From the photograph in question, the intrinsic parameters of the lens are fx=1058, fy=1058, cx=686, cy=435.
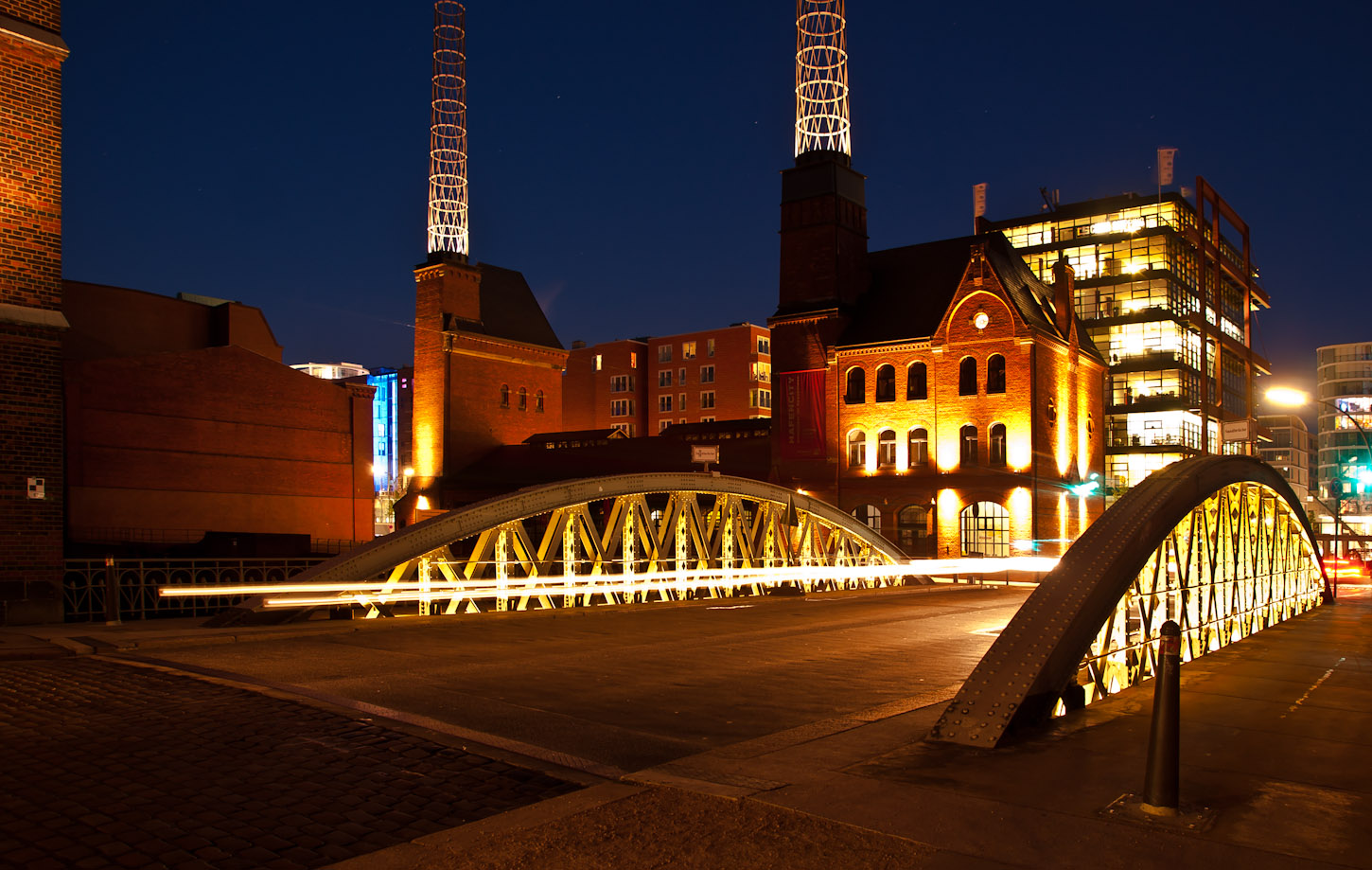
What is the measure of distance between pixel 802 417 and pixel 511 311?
26629 millimetres

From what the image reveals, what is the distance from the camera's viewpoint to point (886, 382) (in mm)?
49500

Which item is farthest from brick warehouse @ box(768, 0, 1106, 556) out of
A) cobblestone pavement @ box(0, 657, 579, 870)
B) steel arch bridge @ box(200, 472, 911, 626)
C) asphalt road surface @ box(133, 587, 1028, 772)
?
cobblestone pavement @ box(0, 657, 579, 870)

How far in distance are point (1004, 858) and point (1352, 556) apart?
45.3 m

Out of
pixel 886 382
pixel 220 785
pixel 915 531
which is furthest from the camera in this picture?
pixel 886 382

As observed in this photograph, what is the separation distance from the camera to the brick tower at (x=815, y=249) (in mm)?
50500

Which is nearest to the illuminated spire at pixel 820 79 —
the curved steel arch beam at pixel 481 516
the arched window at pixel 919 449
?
the arched window at pixel 919 449

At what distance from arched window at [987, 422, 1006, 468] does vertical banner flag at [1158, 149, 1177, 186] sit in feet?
110

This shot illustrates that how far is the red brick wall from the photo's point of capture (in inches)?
1547

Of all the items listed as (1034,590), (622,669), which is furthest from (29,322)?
(1034,590)

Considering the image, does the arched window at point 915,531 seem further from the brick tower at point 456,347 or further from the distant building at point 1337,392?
the distant building at point 1337,392

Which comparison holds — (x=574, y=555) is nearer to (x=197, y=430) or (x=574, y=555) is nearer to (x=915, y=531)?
(x=197, y=430)

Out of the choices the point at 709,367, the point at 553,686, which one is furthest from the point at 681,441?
the point at 553,686

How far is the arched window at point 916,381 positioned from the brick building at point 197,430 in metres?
25.6

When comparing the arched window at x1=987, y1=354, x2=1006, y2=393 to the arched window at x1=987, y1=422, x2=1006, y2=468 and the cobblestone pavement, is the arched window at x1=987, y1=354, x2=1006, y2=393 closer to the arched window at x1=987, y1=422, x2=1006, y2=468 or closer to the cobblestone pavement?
the arched window at x1=987, y1=422, x2=1006, y2=468
